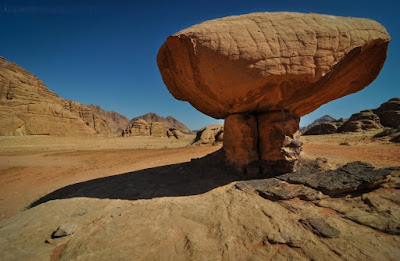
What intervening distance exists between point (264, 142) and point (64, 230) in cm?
417

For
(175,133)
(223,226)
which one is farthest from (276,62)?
(175,133)

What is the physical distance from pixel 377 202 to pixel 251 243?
2.09m

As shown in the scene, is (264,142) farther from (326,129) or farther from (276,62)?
(326,129)

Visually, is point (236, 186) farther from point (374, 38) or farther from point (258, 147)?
point (374, 38)

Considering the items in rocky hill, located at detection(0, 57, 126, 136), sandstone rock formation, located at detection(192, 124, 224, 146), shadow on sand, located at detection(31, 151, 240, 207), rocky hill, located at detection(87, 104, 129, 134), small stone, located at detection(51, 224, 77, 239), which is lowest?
small stone, located at detection(51, 224, 77, 239)

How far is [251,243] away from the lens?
6.92 ft

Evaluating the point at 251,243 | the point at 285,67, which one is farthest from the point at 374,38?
the point at 251,243

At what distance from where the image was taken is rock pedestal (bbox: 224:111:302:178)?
4.05m

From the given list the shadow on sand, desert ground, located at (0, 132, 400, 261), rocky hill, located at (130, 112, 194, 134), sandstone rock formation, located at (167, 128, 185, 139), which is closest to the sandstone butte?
the shadow on sand

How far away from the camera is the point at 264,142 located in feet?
14.3

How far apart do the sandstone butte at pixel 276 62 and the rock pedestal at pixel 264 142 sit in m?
0.02

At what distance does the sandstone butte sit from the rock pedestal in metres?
0.02

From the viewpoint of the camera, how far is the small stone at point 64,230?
2.54 m

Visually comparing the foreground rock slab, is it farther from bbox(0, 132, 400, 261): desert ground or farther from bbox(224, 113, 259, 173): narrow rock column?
bbox(224, 113, 259, 173): narrow rock column
